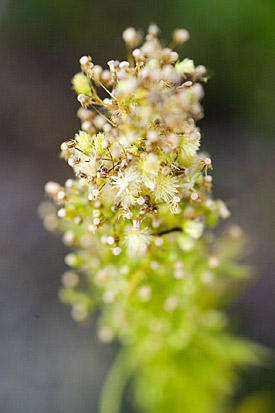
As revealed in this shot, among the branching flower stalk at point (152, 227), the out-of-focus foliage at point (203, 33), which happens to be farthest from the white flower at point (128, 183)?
the out-of-focus foliage at point (203, 33)

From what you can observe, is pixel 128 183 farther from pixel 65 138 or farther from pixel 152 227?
pixel 65 138

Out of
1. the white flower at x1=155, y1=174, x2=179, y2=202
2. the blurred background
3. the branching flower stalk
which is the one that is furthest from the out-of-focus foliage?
the white flower at x1=155, y1=174, x2=179, y2=202

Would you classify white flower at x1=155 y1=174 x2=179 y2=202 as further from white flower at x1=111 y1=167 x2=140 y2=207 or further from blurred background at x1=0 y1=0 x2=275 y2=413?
blurred background at x1=0 y1=0 x2=275 y2=413

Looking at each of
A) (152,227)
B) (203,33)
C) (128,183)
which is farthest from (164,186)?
(203,33)

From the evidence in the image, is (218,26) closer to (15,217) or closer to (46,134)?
(46,134)

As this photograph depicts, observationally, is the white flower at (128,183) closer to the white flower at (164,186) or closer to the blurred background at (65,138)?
the white flower at (164,186)

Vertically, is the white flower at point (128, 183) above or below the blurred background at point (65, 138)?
below
